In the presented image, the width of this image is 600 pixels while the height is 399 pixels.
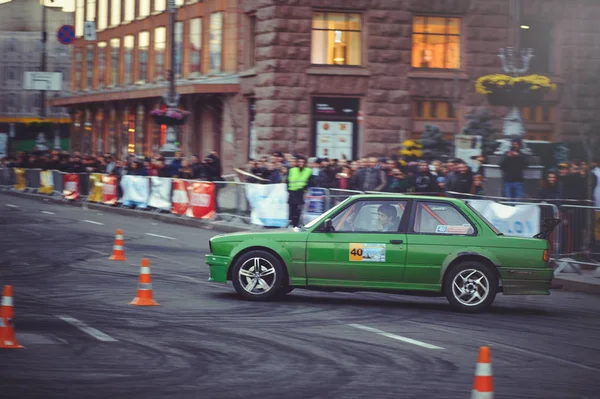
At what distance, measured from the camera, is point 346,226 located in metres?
14.8

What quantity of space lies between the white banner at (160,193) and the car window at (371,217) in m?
19.3

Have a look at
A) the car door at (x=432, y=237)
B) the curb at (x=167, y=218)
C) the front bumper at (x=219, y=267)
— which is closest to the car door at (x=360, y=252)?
the car door at (x=432, y=237)

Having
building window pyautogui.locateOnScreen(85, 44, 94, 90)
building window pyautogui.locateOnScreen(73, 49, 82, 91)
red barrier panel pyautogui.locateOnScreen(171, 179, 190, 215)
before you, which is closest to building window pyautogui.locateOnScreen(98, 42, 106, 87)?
building window pyautogui.locateOnScreen(85, 44, 94, 90)

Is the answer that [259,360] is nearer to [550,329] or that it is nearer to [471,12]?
[550,329]

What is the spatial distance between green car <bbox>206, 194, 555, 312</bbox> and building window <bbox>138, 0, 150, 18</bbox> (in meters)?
42.4

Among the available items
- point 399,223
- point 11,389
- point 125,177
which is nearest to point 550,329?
point 399,223

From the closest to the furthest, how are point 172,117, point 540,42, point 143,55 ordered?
point 172,117 → point 540,42 → point 143,55

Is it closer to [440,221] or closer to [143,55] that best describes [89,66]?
[143,55]

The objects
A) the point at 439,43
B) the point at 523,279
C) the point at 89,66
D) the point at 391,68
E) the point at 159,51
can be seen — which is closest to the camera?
the point at 523,279

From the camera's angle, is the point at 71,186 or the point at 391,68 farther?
the point at 71,186

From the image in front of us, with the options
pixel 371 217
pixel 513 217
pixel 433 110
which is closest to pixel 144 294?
pixel 371 217

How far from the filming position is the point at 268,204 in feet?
91.7

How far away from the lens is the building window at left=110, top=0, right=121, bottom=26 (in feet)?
201

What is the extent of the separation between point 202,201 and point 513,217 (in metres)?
12.9
